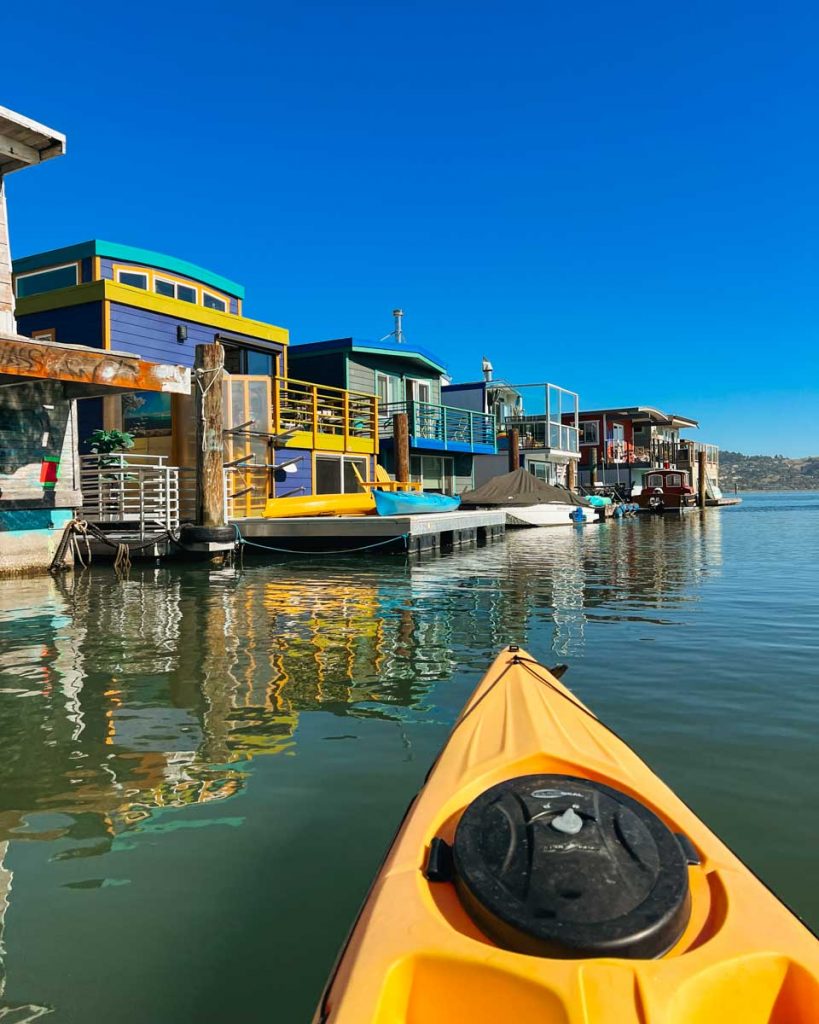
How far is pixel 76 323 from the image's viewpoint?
19.5 m

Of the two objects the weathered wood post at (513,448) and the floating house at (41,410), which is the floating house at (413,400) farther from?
the floating house at (41,410)

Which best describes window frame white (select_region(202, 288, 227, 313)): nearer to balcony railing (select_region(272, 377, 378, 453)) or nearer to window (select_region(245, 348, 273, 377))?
window (select_region(245, 348, 273, 377))

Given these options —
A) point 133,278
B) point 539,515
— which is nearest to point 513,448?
point 539,515

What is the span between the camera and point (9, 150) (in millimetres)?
13227

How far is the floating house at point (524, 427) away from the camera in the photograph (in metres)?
40.8

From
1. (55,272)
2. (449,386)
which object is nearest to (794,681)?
(55,272)

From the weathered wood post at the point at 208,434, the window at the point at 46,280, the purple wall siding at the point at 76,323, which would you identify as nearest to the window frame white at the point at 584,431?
the window at the point at 46,280

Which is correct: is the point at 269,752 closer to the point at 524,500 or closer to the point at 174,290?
the point at 174,290

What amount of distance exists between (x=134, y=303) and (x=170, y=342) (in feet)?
4.92

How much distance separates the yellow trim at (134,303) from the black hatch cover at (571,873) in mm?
19751

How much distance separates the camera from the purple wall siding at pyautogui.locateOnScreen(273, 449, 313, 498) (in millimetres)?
21359

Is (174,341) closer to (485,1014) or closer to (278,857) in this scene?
(278,857)

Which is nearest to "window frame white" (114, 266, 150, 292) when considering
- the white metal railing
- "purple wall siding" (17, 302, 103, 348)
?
"purple wall siding" (17, 302, 103, 348)

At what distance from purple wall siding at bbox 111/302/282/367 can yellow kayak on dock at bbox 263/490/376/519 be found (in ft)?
17.4
